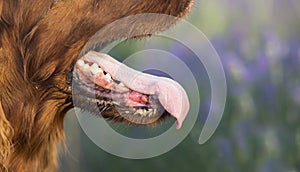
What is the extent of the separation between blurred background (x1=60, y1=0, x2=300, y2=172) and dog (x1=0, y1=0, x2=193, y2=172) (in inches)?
26.3

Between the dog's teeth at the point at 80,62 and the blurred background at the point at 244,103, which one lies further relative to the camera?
the blurred background at the point at 244,103

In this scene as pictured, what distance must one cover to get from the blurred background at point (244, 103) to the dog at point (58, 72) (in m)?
0.67

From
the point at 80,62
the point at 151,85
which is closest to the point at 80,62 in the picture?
the point at 80,62

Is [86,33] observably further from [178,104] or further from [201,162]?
[201,162]

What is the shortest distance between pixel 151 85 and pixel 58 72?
327 mm

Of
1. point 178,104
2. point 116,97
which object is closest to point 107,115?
point 116,97

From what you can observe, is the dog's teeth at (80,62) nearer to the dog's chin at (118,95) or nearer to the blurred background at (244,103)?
the dog's chin at (118,95)

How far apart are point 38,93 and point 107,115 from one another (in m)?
0.24

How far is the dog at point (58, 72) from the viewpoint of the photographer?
6.84 feet

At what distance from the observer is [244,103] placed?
3242mm

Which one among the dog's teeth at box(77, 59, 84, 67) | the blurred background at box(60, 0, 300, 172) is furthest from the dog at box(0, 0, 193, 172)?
the blurred background at box(60, 0, 300, 172)

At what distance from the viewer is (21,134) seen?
7.22 feet

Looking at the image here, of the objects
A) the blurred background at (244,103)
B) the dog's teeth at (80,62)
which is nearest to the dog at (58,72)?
the dog's teeth at (80,62)

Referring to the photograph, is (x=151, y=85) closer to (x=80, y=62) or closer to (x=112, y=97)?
(x=112, y=97)
